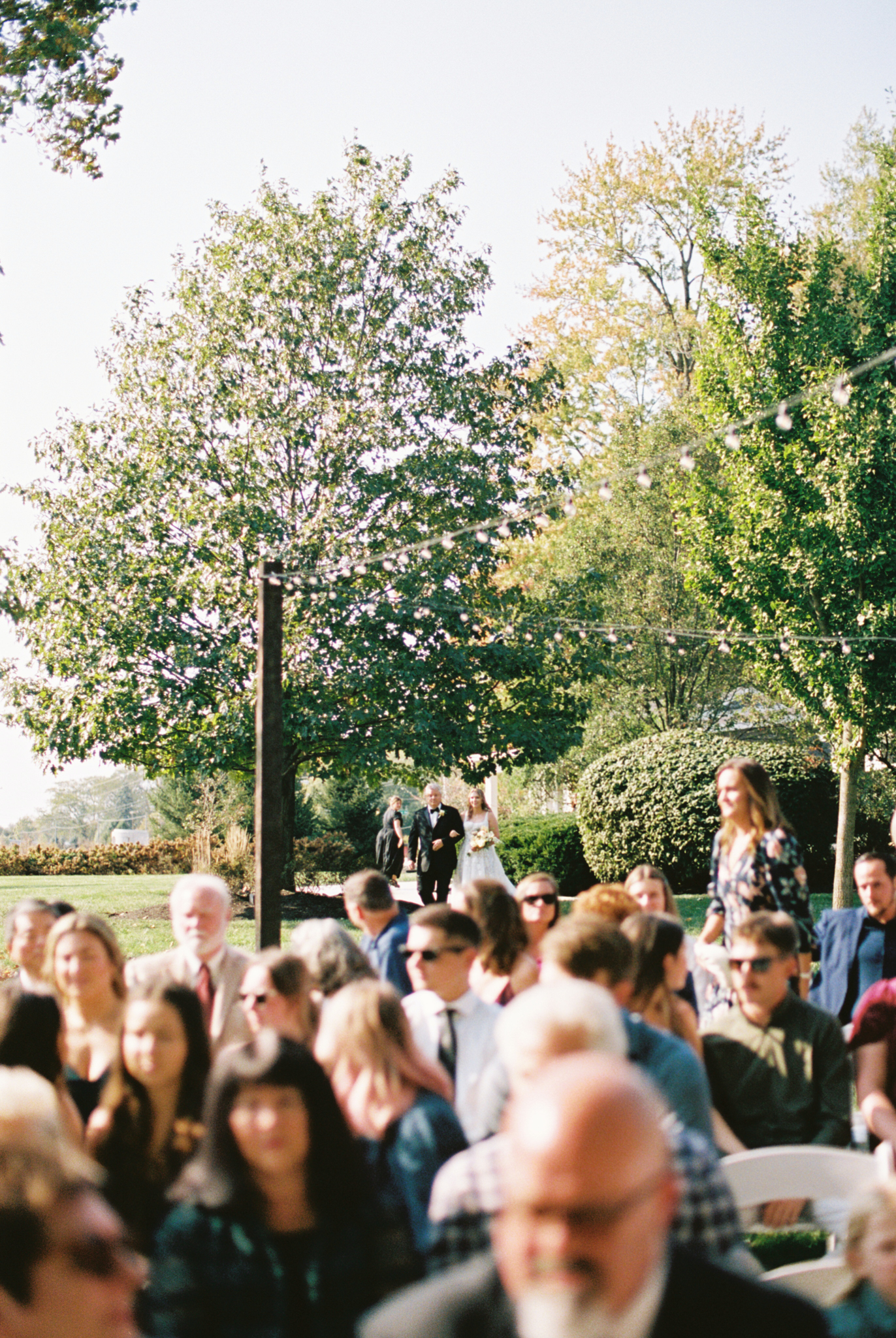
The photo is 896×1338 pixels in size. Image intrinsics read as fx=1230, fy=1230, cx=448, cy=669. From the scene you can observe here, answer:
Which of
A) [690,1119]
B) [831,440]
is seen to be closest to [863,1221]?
[690,1119]

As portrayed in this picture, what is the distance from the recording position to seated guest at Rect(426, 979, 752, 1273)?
2.43 meters

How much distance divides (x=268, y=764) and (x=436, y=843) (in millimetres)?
6284

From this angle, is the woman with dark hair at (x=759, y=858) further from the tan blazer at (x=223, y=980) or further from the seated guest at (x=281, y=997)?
the seated guest at (x=281, y=997)

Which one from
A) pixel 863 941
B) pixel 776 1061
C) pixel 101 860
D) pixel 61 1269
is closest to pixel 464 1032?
pixel 776 1061

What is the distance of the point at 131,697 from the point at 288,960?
14.9m

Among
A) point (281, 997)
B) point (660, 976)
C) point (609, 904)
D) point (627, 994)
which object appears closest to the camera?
point (627, 994)

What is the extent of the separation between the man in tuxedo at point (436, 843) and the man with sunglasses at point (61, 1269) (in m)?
14.1

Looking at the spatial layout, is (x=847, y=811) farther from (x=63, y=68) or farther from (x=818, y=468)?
(x=63, y=68)

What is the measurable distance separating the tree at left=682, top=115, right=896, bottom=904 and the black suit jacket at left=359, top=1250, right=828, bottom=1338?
15.6 m

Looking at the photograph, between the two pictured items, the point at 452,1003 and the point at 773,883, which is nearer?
the point at 452,1003

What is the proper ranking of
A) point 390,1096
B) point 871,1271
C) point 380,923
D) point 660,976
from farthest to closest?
point 380,923 < point 660,976 < point 390,1096 < point 871,1271

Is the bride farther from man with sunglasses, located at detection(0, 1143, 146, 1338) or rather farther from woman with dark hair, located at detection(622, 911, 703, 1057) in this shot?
man with sunglasses, located at detection(0, 1143, 146, 1338)

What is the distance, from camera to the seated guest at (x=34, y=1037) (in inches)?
149

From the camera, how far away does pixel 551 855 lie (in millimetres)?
22391
